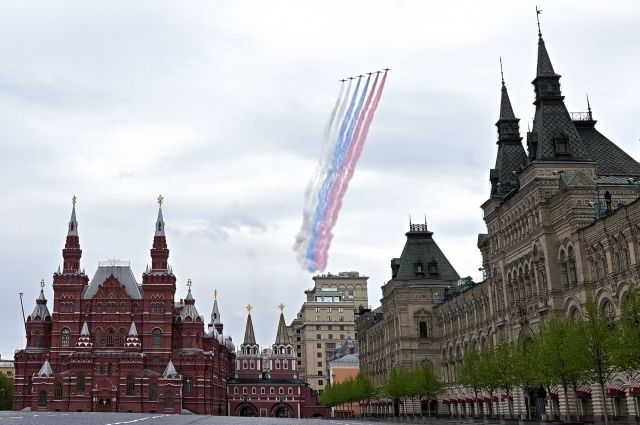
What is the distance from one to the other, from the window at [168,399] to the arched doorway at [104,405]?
9.67 meters

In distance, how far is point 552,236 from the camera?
69000mm

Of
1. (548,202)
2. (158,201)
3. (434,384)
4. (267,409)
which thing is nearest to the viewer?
(548,202)

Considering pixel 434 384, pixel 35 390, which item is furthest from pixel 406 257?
pixel 35 390

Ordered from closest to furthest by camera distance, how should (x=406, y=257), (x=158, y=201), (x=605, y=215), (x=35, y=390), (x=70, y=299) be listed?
(x=605, y=215), (x=406, y=257), (x=35, y=390), (x=70, y=299), (x=158, y=201)

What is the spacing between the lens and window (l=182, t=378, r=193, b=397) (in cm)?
14279

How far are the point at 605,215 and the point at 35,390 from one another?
109m

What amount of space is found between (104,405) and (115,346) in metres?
12.5

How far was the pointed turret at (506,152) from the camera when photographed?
8700 centimetres

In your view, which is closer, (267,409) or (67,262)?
(67,262)

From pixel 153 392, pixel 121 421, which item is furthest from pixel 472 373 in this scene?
pixel 153 392

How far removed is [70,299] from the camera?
14462 cm

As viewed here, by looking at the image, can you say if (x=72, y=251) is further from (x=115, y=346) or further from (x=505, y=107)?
(x=505, y=107)

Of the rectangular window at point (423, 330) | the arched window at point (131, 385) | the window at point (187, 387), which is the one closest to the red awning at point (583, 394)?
the rectangular window at point (423, 330)

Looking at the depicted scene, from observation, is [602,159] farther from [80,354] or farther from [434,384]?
[80,354]
